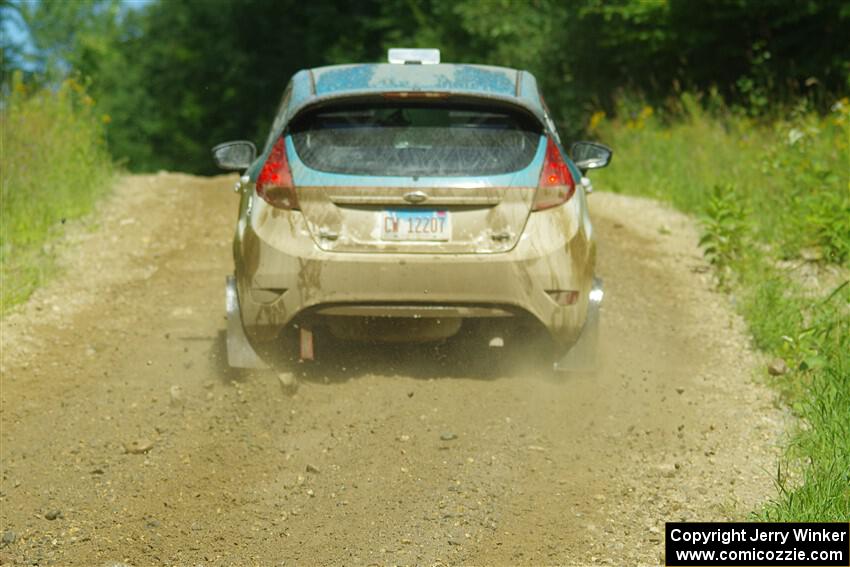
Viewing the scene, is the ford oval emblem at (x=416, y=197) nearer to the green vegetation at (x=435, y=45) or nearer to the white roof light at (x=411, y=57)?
the white roof light at (x=411, y=57)

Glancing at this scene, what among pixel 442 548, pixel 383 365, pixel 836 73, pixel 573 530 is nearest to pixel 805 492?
pixel 573 530

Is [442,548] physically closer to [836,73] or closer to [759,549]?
[759,549]

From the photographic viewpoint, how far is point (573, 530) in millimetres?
5469

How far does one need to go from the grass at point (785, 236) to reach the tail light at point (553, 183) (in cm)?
164

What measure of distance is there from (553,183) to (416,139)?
77 centimetres

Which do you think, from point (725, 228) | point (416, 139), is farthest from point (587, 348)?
point (725, 228)

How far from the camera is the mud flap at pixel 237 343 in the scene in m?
7.46

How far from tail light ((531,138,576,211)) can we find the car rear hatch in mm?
43

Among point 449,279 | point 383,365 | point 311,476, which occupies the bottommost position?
point 383,365

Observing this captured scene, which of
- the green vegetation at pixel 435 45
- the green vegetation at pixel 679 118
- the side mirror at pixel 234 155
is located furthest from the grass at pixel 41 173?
the side mirror at pixel 234 155

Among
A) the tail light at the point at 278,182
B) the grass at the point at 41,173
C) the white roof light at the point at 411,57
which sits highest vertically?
the white roof light at the point at 411,57

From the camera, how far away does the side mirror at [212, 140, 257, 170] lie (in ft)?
25.7

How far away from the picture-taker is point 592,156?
25.9 ft

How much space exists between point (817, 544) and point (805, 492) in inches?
16.1
